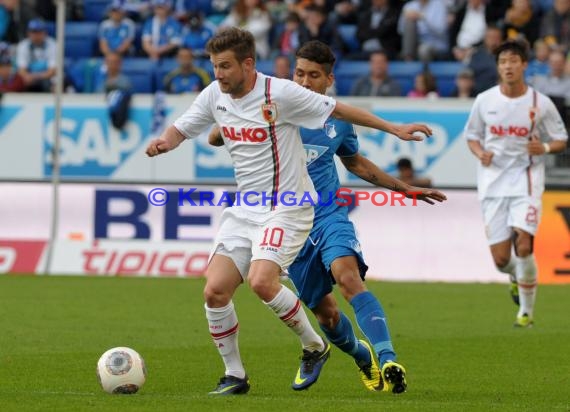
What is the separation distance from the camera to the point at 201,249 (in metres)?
18.7

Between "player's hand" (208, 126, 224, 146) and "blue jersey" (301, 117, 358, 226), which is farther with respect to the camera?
"blue jersey" (301, 117, 358, 226)

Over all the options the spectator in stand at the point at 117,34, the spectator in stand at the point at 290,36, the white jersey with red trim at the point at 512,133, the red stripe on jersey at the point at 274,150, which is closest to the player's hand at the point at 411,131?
the red stripe on jersey at the point at 274,150

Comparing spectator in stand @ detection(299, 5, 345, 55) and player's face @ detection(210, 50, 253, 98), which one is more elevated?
player's face @ detection(210, 50, 253, 98)

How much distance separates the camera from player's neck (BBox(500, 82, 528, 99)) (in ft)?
43.8

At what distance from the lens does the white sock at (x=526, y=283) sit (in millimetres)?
13305

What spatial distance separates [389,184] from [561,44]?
12564 mm

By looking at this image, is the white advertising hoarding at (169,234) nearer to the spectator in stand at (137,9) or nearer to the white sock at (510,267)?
the white sock at (510,267)

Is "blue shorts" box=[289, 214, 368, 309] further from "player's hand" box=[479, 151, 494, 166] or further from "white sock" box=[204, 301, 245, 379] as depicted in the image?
"player's hand" box=[479, 151, 494, 166]

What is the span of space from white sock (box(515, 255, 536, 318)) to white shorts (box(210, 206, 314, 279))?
5326mm

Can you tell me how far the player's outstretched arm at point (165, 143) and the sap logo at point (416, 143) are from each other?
413 inches

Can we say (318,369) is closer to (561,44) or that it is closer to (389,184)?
(389,184)

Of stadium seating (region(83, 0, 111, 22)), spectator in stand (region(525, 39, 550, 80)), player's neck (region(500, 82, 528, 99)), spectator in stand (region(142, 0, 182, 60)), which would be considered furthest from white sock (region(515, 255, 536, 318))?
stadium seating (region(83, 0, 111, 22))

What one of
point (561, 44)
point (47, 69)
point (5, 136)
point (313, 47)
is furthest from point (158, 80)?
point (313, 47)

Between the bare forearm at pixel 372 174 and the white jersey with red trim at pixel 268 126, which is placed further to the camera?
the bare forearm at pixel 372 174
